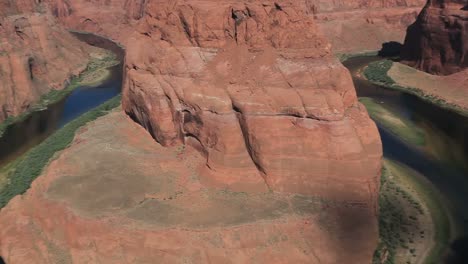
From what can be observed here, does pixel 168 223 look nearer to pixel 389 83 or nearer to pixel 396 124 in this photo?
pixel 396 124

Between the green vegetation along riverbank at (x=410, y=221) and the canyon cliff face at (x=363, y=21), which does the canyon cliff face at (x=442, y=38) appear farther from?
the green vegetation along riverbank at (x=410, y=221)

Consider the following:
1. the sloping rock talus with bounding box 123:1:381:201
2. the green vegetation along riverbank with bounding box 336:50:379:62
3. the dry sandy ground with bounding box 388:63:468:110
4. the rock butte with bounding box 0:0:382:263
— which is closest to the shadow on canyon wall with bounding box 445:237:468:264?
the rock butte with bounding box 0:0:382:263

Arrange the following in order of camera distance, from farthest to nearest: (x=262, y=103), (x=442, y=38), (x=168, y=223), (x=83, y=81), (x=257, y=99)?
(x=83, y=81)
(x=442, y=38)
(x=257, y=99)
(x=262, y=103)
(x=168, y=223)

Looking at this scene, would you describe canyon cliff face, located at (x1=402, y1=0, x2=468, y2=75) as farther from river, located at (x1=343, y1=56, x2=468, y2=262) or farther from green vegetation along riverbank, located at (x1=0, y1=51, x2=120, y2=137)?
green vegetation along riverbank, located at (x1=0, y1=51, x2=120, y2=137)

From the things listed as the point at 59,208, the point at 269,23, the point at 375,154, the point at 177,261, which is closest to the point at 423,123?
the point at 375,154

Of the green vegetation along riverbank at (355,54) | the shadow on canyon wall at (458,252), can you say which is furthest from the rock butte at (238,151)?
the green vegetation along riverbank at (355,54)

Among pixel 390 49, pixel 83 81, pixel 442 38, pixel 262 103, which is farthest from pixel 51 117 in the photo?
pixel 390 49

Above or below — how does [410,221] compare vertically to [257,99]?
below
